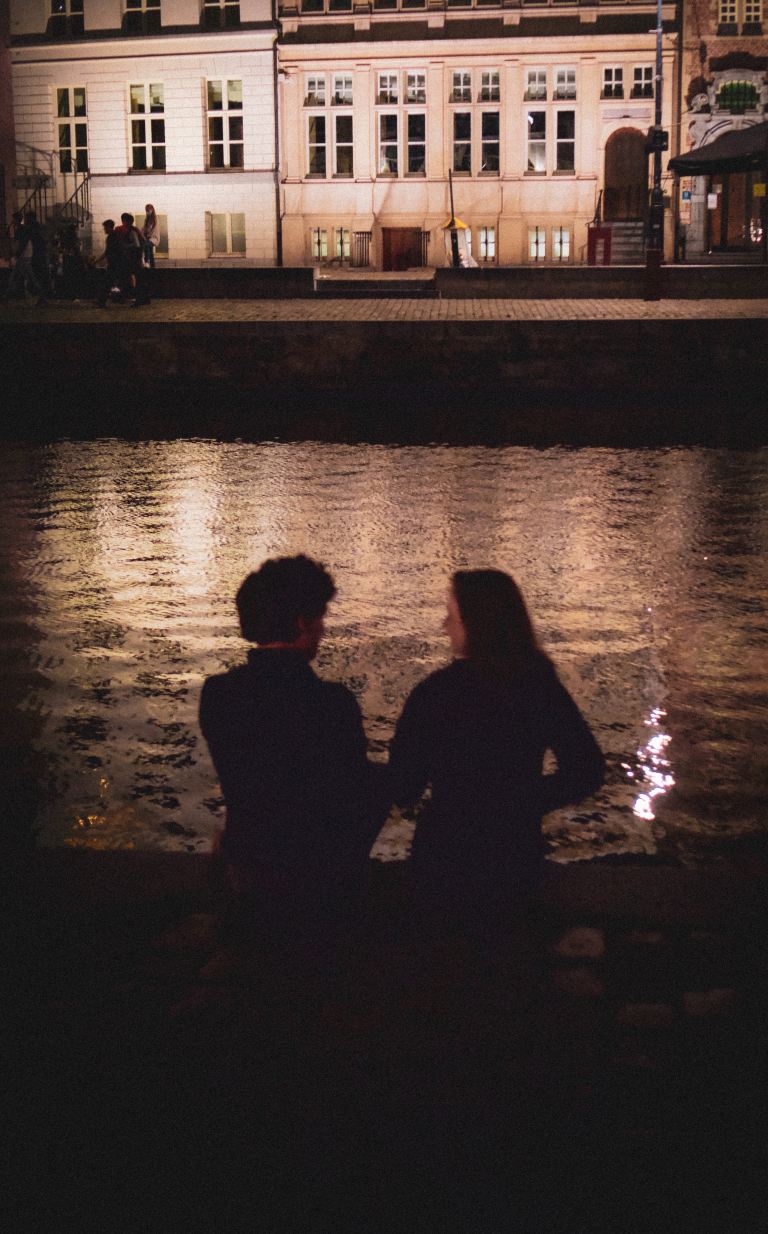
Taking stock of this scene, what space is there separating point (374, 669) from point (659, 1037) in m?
4.33

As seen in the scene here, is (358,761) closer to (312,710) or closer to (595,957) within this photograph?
(312,710)

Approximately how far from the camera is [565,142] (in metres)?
37.7

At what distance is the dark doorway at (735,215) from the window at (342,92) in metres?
10.4

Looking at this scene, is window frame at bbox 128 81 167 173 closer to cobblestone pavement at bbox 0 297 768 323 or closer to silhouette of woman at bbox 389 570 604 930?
cobblestone pavement at bbox 0 297 768 323

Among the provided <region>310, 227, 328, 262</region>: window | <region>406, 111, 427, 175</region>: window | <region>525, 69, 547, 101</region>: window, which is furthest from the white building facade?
<region>525, 69, 547, 101</region>: window

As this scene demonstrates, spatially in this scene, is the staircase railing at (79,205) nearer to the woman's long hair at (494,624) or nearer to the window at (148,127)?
the window at (148,127)

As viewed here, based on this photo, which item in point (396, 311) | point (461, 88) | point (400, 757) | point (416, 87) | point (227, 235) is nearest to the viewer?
point (400, 757)

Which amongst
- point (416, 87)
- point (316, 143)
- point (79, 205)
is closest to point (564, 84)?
point (416, 87)

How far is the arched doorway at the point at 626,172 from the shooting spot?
123 ft

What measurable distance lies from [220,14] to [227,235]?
19.9ft

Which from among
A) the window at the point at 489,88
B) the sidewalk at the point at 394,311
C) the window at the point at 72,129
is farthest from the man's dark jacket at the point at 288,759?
the window at the point at 72,129

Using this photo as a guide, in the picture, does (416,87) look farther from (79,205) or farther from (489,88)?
(79,205)

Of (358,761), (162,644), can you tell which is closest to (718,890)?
(358,761)

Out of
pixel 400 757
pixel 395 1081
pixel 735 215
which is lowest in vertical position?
pixel 395 1081
